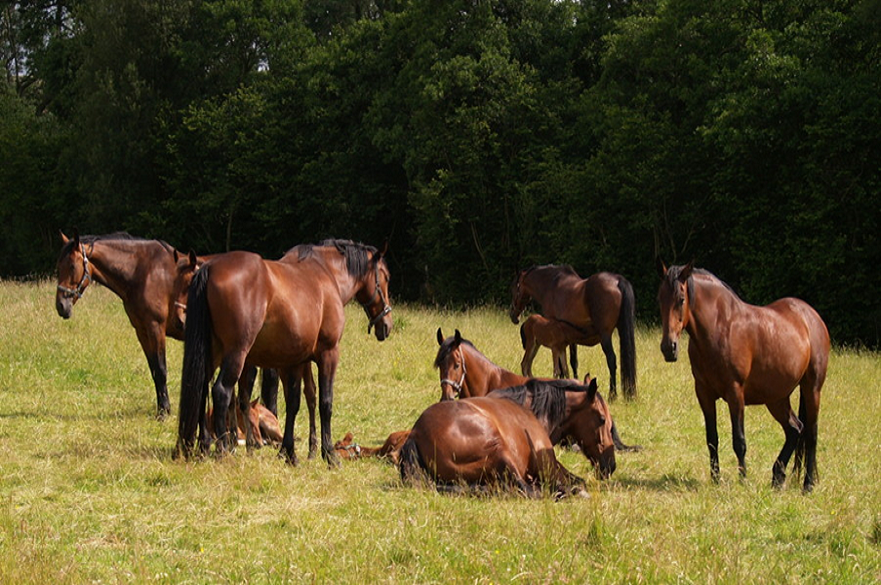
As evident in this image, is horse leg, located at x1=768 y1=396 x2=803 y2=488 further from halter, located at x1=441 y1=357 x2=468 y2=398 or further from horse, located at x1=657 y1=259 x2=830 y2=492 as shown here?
halter, located at x1=441 y1=357 x2=468 y2=398

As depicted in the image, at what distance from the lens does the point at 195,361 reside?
7668 mm

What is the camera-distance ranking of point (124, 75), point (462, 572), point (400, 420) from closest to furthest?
point (462, 572)
point (400, 420)
point (124, 75)

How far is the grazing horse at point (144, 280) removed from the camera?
10.6 metres

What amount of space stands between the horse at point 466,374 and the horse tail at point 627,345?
238 centimetres

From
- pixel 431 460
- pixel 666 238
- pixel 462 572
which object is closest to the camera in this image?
pixel 462 572

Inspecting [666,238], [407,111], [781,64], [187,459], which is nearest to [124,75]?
[407,111]

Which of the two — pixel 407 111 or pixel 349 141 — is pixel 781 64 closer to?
pixel 407 111

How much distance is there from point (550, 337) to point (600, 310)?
2.72 feet

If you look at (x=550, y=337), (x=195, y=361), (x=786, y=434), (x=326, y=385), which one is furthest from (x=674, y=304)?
(x=550, y=337)

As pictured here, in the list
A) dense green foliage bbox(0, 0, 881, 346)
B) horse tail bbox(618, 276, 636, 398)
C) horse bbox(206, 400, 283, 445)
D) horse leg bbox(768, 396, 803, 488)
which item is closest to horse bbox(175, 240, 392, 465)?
horse bbox(206, 400, 283, 445)

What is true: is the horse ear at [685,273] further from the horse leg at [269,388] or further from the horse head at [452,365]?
the horse leg at [269,388]

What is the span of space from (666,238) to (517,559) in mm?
22271

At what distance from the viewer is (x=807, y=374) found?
307 inches

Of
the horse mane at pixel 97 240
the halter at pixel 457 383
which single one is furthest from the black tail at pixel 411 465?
the horse mane at pixel 97 240
